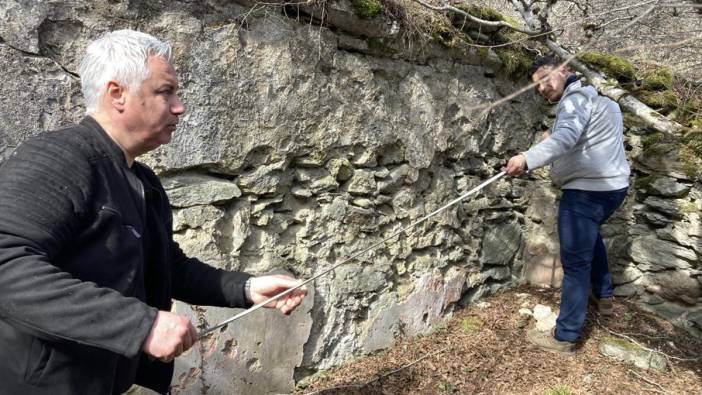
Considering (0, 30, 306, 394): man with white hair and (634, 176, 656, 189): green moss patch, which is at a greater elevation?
(634, 176, 656, 189): green moss patch

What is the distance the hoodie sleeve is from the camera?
3150 mm

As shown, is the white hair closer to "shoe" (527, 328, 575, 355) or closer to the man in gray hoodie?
the man in gray hoodie

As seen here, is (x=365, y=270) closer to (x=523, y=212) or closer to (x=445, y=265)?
(x=445, y=265)

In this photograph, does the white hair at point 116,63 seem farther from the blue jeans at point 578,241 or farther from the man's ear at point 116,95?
the blue jeans at point 578,241

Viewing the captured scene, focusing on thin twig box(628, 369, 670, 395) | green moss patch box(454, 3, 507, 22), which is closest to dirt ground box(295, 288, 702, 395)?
thin twig box(628, 369, 670, 395)

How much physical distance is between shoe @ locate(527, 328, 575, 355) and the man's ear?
3.47m

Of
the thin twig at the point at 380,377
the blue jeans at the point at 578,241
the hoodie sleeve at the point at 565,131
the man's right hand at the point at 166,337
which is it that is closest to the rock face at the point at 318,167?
the thin twig at the point at 380,377

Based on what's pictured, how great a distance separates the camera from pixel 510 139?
4609mm

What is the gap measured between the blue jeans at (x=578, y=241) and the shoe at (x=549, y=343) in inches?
2.7

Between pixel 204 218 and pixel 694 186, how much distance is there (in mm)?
4119

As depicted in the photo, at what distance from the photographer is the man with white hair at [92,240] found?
1099 millimetres

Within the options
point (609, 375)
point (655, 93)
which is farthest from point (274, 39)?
point (655, 93)

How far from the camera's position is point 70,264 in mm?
1209

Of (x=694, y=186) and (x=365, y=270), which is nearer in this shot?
(x=365, y=270)
